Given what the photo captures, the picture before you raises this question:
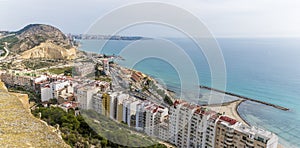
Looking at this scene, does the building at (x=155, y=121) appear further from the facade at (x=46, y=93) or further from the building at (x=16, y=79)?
the building at (x=16, y=79)

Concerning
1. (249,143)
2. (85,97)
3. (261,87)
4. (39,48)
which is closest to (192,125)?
(249,143)

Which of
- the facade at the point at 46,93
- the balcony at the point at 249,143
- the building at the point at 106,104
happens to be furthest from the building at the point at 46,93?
the balcony at the point at 249,143

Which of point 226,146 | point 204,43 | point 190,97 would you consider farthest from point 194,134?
point 190,97

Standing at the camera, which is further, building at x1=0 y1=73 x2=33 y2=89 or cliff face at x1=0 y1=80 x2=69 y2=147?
building at x1=0 y1=73 x2=33 y2=89

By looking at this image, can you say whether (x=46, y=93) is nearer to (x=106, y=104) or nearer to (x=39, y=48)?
(x=106, y=104)

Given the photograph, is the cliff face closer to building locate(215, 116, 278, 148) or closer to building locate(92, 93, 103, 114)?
building locate(215, 116, 278, 148)

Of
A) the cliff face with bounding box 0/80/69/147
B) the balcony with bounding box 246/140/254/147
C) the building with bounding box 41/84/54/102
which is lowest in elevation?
the building with bounding box 41/84/54/102

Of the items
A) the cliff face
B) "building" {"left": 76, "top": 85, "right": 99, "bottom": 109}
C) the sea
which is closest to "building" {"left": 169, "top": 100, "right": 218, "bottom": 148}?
the sea

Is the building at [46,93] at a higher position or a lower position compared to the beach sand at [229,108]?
higher
